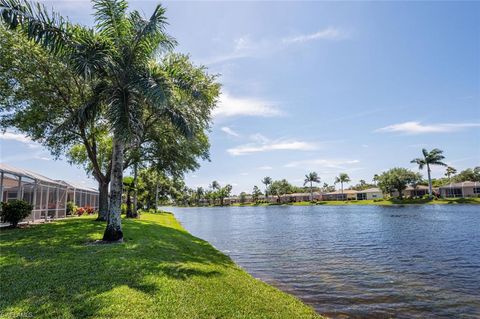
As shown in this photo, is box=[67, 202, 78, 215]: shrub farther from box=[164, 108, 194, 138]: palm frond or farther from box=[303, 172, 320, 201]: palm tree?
box=[303, 172, 320, 201]: palm tree

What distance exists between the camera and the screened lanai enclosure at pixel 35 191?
1638 cm

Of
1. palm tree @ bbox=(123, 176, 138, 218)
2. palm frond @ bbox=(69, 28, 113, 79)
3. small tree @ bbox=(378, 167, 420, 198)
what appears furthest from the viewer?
small tree @ bbox=(378, 167, 420, 198)

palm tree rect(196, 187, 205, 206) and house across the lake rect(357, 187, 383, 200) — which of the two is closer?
house across the lake rect(357, 187, 383, 200)

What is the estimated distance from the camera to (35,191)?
1864 centimetres

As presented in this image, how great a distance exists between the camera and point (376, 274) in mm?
10477

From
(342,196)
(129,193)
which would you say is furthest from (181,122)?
(342,196)

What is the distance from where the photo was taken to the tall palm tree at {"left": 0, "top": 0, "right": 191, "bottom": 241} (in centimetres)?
1001

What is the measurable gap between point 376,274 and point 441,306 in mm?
3058

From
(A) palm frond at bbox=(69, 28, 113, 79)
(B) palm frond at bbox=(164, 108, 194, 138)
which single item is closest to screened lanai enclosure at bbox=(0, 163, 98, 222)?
(A) palm frond at bbox=(69, 28, 113, 79)

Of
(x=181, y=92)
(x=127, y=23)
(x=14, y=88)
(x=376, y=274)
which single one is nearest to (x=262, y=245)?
(x=376, y=274)

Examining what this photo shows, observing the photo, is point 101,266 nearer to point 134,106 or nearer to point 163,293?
point 163,293

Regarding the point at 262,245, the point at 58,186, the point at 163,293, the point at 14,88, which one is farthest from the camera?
the point at 58,186

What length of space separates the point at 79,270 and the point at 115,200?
4.64 metres

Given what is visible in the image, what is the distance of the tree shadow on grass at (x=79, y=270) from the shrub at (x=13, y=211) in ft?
11.4
